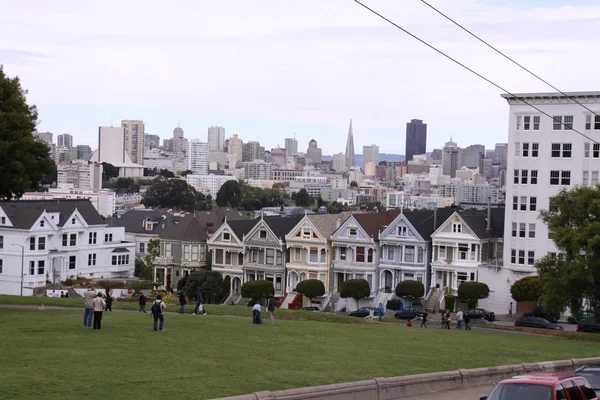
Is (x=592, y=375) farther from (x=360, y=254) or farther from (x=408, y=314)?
(x=360, y=254)

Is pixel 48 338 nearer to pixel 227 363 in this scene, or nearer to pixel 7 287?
Answer: pixel 227 363

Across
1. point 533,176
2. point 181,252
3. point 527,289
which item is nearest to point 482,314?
point 527,289

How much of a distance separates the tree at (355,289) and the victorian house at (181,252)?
58.1 feet

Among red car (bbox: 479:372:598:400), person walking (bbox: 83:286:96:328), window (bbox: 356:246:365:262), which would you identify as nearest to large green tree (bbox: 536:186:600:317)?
person walking (bbox: 83:286:96:328)

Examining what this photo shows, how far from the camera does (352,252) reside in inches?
3433

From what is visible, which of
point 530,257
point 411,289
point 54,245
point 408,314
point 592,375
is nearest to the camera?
point 592,375

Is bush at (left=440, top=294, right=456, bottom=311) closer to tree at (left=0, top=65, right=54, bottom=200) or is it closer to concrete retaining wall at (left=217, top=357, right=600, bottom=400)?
tree at (left=0, top=65, right=54, bottom=200)

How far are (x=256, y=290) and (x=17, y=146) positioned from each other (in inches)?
1603

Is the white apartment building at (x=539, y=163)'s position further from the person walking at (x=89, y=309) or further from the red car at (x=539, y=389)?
the red car at (x=539, y=389)

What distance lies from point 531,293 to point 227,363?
171 feet

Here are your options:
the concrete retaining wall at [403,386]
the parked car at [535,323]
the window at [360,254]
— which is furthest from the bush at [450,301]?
the concrete retaining wall at [403,386]

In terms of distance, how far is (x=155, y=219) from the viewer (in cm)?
13625

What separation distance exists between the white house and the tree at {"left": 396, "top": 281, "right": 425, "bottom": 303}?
33503 mm

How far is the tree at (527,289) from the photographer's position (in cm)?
7606
